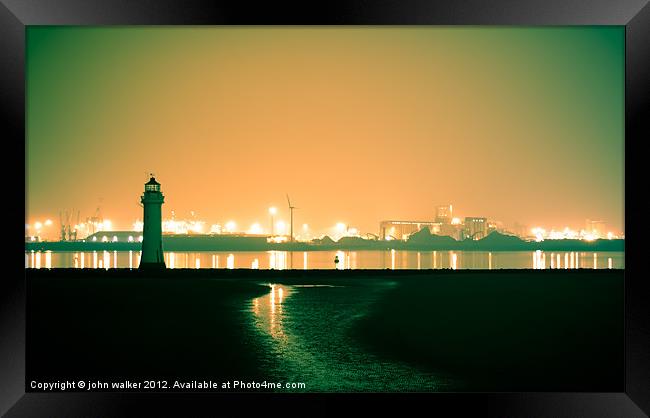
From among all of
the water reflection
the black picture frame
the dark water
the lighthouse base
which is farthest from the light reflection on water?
the black picture frame

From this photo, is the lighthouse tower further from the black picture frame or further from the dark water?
the black picture frame

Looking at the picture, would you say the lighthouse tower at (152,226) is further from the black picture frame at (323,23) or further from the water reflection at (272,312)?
the black picture frame at (323,23)

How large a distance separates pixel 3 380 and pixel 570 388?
7.03 metres

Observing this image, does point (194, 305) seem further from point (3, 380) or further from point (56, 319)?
point (3, 380)

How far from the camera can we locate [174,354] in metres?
10.2

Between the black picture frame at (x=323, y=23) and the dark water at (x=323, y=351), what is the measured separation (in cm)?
323

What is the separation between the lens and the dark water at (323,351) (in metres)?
8.41

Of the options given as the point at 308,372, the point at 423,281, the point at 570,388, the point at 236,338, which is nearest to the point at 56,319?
the point at 236,338

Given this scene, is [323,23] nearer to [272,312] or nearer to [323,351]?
[323,351]

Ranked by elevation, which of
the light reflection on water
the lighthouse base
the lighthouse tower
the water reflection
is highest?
the lighthouse tower

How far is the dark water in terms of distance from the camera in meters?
8.41

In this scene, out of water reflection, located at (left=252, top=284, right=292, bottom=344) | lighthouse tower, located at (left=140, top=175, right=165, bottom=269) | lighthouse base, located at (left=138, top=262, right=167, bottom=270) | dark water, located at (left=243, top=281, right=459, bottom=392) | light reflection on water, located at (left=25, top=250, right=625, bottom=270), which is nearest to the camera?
dark water, located at (left=243, top=281, right=459, bottom=392)

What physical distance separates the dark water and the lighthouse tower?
35.2 feet

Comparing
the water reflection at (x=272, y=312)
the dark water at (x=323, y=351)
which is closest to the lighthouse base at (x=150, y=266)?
the water reflection at (x=272, y=312)
